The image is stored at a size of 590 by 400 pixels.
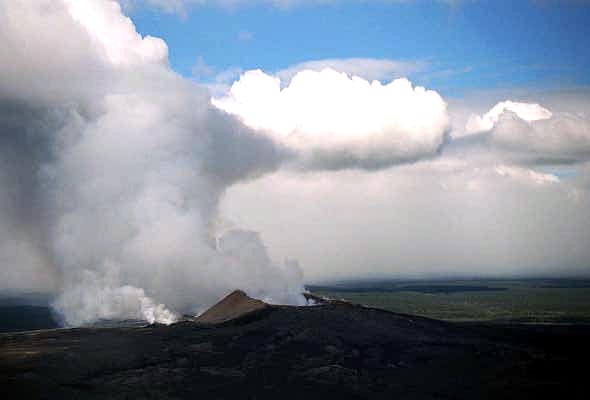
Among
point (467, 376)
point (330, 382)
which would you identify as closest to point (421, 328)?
point (467, 376)

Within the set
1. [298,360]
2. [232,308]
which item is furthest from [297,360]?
[232,308]

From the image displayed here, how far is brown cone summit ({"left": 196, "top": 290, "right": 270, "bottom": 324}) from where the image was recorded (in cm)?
7497

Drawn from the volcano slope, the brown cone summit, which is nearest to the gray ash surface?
the volcano slope

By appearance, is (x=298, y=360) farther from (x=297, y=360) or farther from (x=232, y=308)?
(x=232, y=308)

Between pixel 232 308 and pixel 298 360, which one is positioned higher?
pixel 232 308

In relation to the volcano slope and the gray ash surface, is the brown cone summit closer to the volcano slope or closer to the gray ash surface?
the volcano slope

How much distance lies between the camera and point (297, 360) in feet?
173

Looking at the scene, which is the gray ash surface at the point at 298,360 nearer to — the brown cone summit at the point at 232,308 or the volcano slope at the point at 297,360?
the volcano slope at the point at 297,360

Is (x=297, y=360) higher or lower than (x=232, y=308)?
lower

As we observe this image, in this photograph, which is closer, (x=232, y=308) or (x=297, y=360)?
(x=297, y=360)

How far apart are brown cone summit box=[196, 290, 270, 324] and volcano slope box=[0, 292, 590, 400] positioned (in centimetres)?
77

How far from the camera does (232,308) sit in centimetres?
7819

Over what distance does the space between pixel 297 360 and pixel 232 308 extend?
1060 inches

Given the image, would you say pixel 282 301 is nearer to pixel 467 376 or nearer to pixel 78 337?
pixel 78 337
